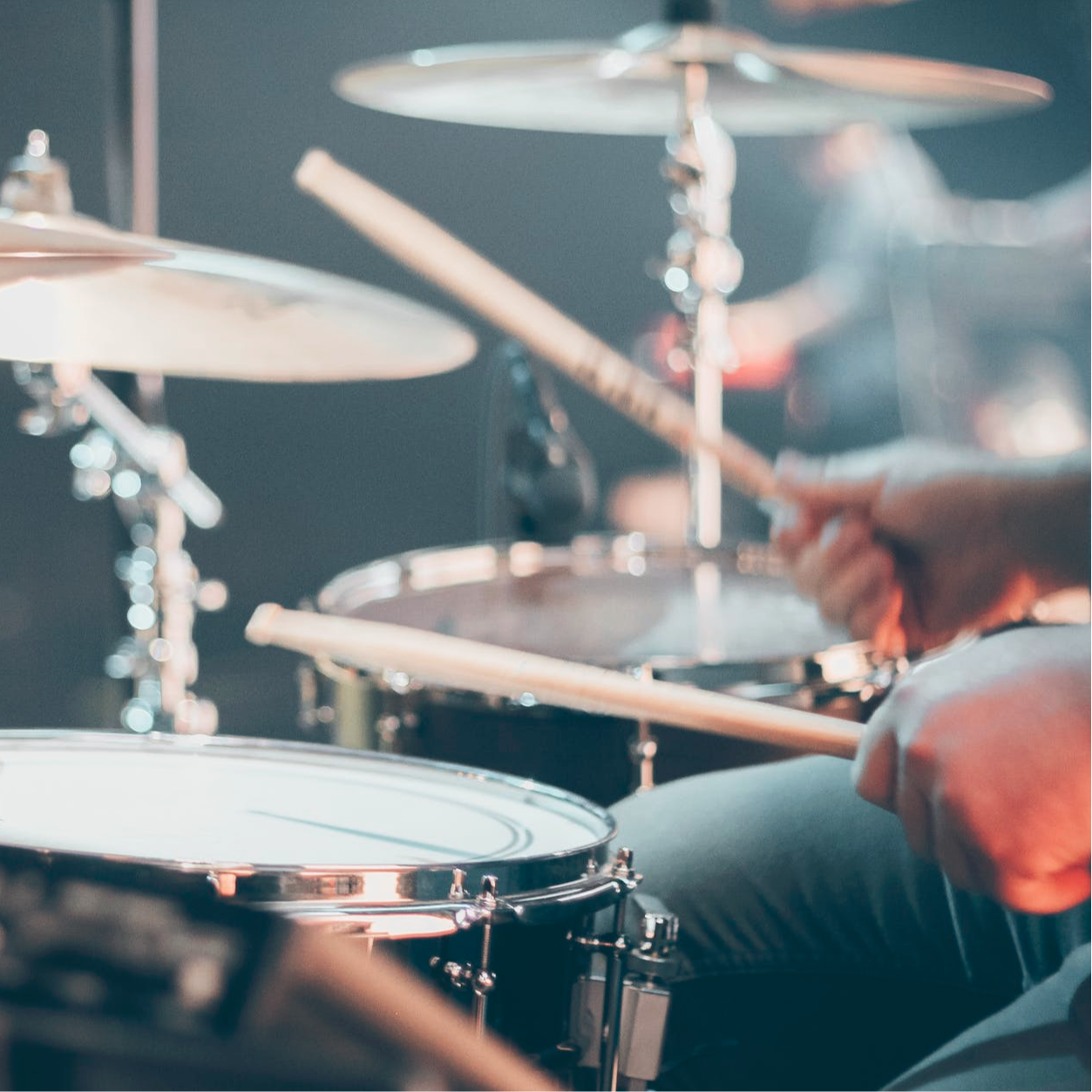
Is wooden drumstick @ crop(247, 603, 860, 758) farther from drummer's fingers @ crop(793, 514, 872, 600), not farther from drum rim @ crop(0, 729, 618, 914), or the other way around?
drummer's fingers @ crop(793, 514, 872, 600)

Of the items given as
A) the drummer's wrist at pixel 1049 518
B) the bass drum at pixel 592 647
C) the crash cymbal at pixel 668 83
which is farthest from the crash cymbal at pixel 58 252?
the crash cymbal at pixel 668 83

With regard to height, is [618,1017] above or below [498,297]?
below

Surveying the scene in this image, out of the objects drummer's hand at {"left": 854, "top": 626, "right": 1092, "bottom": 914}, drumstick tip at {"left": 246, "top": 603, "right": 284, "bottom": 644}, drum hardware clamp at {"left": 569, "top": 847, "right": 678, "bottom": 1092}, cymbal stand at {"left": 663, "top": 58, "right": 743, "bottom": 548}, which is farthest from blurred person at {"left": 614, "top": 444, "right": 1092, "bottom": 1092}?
cymbal stand at {"left": 663, "top": 58, "right": 743, "bottom": 548}

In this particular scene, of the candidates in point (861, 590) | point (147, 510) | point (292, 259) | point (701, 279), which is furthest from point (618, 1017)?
point (292, 259)

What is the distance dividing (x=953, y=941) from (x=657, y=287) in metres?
2.62

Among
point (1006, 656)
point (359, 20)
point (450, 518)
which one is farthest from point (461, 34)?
point (1006, 656)

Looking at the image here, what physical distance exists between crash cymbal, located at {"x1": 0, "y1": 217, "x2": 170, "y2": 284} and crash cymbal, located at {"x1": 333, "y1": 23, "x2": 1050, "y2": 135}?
71 cm

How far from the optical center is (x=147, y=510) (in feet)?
4.41

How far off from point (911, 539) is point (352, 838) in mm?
492

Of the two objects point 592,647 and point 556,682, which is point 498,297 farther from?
point 556,682

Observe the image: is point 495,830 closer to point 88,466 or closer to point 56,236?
point 56,236

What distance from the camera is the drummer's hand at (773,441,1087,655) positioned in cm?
98

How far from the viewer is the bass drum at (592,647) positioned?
1.02 metres

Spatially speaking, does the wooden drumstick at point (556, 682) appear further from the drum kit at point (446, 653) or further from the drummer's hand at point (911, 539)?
the drummer's hand at point (911, 539)
